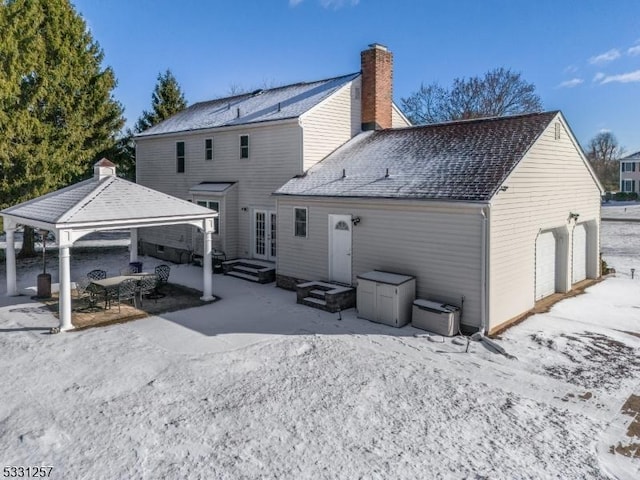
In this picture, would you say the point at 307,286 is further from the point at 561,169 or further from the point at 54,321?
the point at 561,169

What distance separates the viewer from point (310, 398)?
810 cm

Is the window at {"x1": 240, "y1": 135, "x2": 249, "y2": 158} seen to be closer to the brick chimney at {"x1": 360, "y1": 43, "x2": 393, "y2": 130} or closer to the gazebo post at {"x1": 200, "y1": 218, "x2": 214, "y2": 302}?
the brick chimney at {"x1": 360, "y1": 43, "x2": 393, "y2": 130}

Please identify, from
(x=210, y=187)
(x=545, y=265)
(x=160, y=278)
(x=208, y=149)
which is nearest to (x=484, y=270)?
(x=545, y=265)

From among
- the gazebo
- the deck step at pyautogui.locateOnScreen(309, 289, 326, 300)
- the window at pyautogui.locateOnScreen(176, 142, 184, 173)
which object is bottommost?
the deck step at pyautogui.locateOnScreen(309, 289, 326, 300)

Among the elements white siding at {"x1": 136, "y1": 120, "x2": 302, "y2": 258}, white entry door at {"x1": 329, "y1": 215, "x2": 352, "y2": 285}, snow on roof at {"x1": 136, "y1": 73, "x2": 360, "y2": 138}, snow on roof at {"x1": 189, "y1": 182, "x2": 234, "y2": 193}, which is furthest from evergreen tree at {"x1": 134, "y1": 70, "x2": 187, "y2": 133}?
white entry door at {"x1": 329, "y1": 215, "x2": 352, "y2": 285}

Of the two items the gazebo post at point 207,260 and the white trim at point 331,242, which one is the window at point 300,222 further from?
the gazebo post at point 207,260

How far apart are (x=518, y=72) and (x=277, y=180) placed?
3174 centimetres

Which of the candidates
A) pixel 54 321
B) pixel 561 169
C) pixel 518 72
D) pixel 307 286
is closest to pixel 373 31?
pixel 561 169

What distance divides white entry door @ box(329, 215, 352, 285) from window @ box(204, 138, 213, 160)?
849 cm

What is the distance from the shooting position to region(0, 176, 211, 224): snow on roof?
39.3 feet

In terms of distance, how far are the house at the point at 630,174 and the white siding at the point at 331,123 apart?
6520 cm

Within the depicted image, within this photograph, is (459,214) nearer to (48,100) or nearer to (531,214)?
(531,214)

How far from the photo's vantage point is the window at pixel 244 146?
763 inches

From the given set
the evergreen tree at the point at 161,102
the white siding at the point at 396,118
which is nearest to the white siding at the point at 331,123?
the white siding at the point at 396,118
